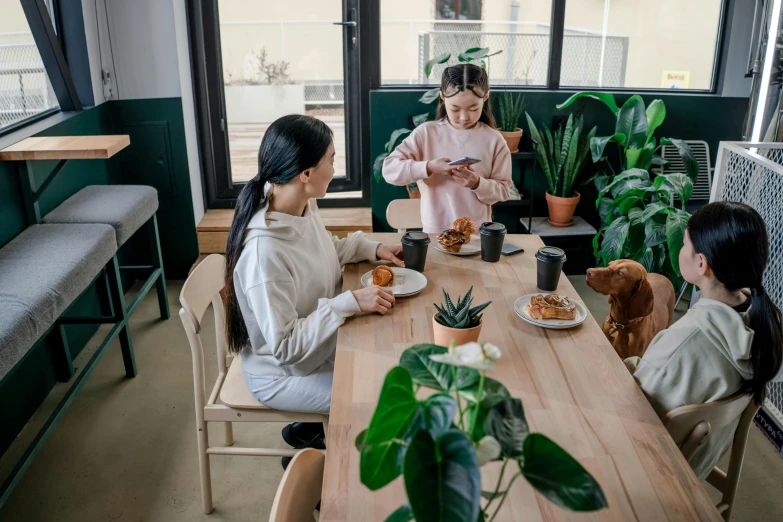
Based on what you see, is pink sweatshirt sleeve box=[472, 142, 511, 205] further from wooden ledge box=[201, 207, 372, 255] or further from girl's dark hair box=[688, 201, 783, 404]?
wooden ledge box=[201, 207, 372, 255]

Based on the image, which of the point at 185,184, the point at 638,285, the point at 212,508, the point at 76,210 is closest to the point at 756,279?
the point at 638,285

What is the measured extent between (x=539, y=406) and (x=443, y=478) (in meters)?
0.72

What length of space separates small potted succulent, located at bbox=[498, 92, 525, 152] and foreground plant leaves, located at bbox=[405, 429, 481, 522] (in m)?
3.12

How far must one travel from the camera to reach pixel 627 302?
1.98 m

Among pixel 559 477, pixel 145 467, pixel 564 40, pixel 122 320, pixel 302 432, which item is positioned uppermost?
pixel 564 40

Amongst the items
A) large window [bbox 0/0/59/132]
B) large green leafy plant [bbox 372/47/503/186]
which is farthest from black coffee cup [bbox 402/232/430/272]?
large window [bbox 0/0/59/132]

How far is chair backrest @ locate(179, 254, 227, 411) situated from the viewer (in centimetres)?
185

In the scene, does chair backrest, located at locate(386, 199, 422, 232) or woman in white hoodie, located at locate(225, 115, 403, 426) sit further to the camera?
chair backrest, located at locate(386, 199, 422, 232)

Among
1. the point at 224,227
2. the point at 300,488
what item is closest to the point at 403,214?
the point at 224,227

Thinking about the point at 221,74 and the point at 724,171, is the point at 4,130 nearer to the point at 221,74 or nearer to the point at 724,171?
the point at 221,74

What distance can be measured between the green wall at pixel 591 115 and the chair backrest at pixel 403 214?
4.06ft

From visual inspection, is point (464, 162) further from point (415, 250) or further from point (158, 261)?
point (158, 261)

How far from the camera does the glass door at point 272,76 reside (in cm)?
390

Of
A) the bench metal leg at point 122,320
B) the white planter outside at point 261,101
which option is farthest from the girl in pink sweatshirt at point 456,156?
the white planter outside at point 261,101
